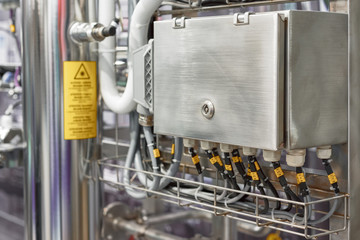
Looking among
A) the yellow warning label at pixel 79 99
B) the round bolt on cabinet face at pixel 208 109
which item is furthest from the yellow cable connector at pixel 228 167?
the yellow warning label at pixel 79 99

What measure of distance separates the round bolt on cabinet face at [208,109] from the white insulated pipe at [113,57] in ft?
1.00

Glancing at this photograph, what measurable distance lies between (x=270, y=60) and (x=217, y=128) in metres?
0.18

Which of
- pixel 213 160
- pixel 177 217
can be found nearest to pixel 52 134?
pixel 213 160

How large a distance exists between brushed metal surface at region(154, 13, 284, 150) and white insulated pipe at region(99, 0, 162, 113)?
129 mm

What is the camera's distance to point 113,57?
1.44 metres

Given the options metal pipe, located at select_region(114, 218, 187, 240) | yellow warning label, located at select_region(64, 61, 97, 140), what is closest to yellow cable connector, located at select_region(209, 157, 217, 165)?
yellow warning label, located at select_region(64, 61, 97, 140)

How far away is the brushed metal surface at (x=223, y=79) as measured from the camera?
3.02ft

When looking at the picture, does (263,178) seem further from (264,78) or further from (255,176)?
(264,78)

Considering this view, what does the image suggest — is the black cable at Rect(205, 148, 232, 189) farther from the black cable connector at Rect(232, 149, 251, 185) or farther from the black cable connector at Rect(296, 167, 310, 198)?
the black cable connector at Rect(296, 167, 310, 198)

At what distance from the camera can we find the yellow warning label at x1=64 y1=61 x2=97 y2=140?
141cm

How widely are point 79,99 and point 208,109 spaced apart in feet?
1.69

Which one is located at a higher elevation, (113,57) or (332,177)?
(113,57)

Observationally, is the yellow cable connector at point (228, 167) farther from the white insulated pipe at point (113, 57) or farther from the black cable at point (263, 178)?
the white insulated pipe at point (113, 57)

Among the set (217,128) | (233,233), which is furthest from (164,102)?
(233,233)
